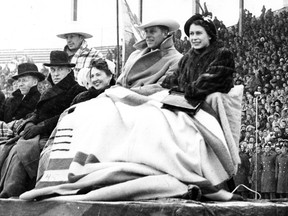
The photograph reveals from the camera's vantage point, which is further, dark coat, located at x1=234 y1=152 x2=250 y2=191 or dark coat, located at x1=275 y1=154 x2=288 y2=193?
dark coat, located at x1=234 y1=152 x2=250 y2=191

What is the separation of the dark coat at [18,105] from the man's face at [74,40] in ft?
1.94

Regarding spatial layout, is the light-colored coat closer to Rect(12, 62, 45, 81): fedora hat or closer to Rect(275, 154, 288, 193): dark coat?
Rect(12, 62, 45, 81): fedora hat

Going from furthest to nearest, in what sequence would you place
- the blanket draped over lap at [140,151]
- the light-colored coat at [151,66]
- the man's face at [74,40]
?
the man's face at [74,40] → the light-colored coat at [151,66] → the blanket draped over lap at [140,151]

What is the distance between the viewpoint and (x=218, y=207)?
4.79 meters

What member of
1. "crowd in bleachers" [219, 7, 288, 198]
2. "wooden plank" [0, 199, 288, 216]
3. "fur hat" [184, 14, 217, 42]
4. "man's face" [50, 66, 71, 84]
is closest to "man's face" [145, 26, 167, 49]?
"fur hat" [184, 14, 217, 42]

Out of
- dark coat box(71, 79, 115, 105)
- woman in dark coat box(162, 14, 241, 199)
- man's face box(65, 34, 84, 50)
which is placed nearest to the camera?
woman in dark coat box(162, 14, 241, 199)

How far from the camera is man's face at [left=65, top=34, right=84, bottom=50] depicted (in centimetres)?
857

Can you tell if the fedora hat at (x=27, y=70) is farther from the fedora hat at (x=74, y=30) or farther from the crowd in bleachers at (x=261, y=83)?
the crowd in bleachers at (x=261, y=83)

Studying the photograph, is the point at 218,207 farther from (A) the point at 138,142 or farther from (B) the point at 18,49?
(B) the point at 18,49

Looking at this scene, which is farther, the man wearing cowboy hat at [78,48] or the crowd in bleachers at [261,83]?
the crowd in bleachers at [261,83]

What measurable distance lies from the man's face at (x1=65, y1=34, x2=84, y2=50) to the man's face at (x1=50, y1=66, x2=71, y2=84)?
2.67ft

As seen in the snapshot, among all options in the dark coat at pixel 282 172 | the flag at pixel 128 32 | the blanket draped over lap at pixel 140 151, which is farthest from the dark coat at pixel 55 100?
the dark coat at pixel 282 172

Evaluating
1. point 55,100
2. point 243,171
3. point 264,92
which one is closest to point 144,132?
point 55,100

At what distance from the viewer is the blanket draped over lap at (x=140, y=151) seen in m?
5.25
